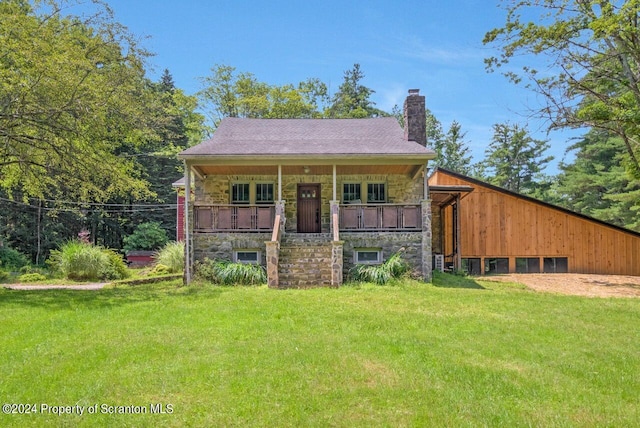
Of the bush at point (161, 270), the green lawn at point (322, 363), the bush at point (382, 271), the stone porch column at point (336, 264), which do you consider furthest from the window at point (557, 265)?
the bush at point (161, 270)

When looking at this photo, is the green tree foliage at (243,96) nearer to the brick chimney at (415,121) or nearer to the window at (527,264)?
the brick chimney at (415,121)

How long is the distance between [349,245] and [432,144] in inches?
1127

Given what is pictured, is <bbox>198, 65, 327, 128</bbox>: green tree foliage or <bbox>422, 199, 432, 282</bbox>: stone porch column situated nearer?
<bbox>422, 199, 432, 282</bbox>: stone porch column

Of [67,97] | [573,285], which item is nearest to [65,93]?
[67,97]

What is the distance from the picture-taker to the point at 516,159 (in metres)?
30.8

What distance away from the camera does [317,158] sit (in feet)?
40.3

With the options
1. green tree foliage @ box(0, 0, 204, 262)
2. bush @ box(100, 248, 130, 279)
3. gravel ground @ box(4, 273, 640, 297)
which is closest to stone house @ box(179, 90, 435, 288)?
green tree foliage @ box(0, 0, 204, 262)

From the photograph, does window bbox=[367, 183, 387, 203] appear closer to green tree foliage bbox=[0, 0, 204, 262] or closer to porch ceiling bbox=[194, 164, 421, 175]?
porch ceiling bbox=[194, 164, 421, 175]

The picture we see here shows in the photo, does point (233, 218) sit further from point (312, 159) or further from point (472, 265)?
point (472, 265)

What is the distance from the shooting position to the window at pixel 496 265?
16.5 m

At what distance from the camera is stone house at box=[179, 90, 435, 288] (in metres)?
12.0

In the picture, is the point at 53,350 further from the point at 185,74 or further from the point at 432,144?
the point at 432,144

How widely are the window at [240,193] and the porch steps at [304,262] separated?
9.53ft

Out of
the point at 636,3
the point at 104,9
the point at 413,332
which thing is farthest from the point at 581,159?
the point at 104,9
